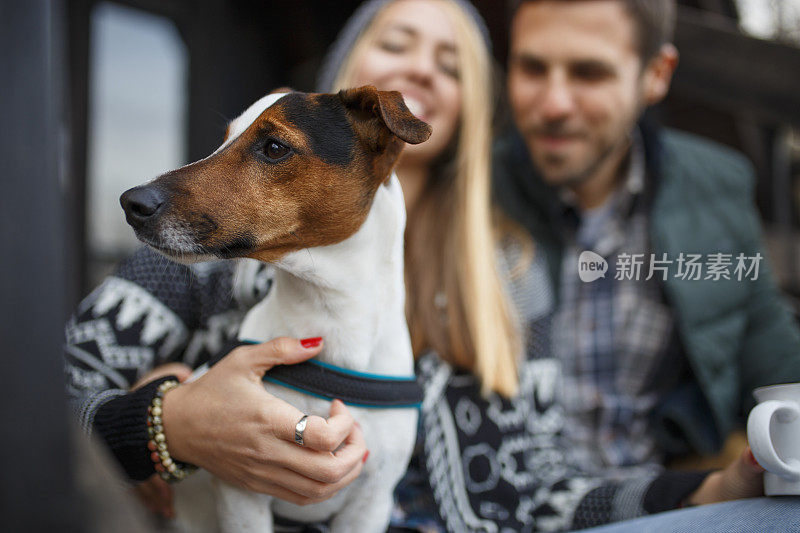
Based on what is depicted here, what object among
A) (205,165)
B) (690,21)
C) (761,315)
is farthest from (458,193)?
(690,21)

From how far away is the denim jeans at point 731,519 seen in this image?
0.98 m

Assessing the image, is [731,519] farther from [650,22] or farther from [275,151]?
[650,22]

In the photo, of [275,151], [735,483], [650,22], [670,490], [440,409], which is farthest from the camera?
[650,22]

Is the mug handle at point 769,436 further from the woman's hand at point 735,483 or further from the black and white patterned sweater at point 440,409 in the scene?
the black and white patterned sweater at point 440,409

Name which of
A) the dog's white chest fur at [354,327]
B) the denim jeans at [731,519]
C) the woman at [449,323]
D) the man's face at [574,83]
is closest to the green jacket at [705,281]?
the man's face at [574,83]

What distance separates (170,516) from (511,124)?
5.25ft

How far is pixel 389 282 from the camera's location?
982 mm

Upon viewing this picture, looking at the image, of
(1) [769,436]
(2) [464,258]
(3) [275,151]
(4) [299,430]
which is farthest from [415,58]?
(1) [769,436]

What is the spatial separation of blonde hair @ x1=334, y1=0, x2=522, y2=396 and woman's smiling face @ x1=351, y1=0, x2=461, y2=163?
32 mm

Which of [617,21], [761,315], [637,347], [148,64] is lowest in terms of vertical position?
[637,347]

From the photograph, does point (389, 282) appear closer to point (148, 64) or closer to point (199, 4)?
point (199, 4)

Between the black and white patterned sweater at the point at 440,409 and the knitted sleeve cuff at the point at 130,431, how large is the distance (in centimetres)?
4

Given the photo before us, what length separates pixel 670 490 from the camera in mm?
1260

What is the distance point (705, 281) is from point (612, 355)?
1.19 feet
